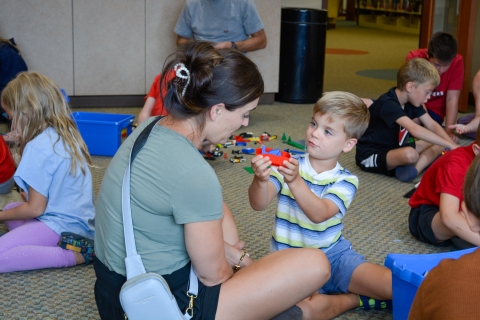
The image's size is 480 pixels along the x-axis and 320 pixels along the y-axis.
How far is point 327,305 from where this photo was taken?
208cm

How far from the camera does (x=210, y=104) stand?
1.65 m

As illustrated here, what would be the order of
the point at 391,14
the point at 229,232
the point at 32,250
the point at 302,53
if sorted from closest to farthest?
the point at 229,232
the point at 32,250
the point at 302,53
the point at 391,14

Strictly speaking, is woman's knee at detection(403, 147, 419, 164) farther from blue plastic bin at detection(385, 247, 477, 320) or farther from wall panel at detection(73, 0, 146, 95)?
wall panel at detection(73, 0, 146, 95)

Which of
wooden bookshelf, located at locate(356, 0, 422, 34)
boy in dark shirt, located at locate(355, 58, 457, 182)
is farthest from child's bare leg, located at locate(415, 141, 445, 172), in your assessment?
wooden bookshelf, located at locate(356, 0, 422, 34)

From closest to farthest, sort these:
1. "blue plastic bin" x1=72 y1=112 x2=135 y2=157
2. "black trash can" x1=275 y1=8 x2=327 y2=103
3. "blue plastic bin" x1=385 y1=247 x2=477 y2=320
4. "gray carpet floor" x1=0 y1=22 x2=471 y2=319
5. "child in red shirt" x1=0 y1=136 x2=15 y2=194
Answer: "blue plastic bin" x1=385 y1=247 x2=477 y2=320 < "gray carpet floor" x1=0 y1=22 x2=471 y2=319 < "child in red shirt" x1=0 y1=136 x2=15 y2=194 < "blue plastic bin" x1=72 y1=112 x2=135 y2=157 < "black trash can" x1=275 y1=8 x2=327 y2=103

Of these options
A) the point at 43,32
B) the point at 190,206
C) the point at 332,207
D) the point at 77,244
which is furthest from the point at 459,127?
the point at 43,32

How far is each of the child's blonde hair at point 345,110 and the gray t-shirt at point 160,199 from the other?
646 mm

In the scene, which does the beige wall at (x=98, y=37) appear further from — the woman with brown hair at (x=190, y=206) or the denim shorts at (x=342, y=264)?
the woman with brown hair at (x=190, y=206)

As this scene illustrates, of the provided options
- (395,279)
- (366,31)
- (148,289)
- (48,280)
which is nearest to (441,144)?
(395,279)

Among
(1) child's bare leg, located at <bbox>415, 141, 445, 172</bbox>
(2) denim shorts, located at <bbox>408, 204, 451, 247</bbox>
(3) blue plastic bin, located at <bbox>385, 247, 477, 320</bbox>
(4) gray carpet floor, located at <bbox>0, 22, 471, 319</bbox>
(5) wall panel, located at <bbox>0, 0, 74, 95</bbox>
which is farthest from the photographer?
(5) wall panel, located at <bbox>0, 0, 74, 95</bbox>

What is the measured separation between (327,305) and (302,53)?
4011 millimetres

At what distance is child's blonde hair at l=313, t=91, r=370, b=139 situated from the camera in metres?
2.12

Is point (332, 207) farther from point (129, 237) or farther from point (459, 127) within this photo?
point (459, 127)

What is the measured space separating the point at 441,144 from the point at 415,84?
1.21ft
